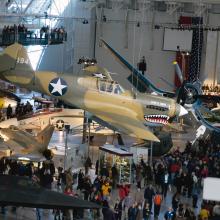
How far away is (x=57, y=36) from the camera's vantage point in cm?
2775

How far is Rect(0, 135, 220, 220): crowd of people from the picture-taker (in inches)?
545

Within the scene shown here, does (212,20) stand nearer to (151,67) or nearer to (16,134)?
(151,67)

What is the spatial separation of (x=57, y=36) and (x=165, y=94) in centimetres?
731

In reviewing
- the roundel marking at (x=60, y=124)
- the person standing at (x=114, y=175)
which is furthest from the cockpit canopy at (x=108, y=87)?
the roundel marking at (x=60, y=124)

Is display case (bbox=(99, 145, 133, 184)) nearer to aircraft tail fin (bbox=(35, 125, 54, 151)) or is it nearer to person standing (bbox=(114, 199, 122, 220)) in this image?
aircraft tail fin (bbox=(35, 125, 54, 151))

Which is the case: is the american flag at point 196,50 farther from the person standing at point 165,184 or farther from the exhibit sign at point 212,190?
the exhibit sign at point 212,190

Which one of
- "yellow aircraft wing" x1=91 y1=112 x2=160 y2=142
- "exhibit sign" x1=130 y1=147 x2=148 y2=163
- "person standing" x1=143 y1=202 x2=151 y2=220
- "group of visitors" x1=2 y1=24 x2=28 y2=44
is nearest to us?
"person standing" x1=143 y1=202 x2=151 y2=220

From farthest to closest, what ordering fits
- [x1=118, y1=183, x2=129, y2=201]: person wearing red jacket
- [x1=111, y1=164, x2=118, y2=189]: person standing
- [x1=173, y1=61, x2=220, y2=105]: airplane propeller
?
1. [x1=173, y1=61, x2=220, y2=105]: airplane propeller
2. [x1=111, y1=164, x2=118, y2=189]: person standing
3. [x1=118, y1=183, x2=129, y2=201]: person wearing red jacket

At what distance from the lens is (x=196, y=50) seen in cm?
3322

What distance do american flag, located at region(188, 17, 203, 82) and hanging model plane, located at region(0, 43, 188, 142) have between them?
13651mm

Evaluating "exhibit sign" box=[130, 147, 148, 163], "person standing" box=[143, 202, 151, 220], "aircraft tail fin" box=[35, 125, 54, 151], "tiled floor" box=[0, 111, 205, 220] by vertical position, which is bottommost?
"tiled floor" box=[0, 111, 205, 220]

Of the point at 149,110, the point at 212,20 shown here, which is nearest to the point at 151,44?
the point at 212,20

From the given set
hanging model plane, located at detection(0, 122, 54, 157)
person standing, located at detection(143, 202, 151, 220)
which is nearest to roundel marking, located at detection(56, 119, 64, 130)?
hanging model plane, located at detection(0, 122, 54, 157)

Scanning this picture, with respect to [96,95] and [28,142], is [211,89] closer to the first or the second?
[96,95]
